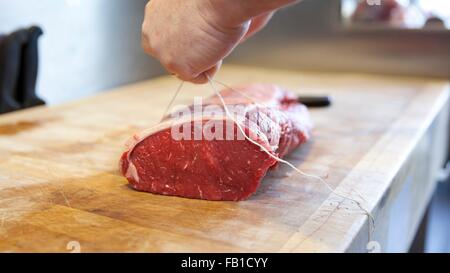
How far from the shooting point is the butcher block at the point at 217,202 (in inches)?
33.0

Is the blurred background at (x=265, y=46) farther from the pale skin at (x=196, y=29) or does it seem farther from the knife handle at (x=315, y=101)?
the pale skin at (x=196, y=29)

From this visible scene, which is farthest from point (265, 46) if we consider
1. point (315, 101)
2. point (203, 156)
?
point (203, 156)

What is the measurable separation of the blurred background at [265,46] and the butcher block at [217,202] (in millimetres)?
280

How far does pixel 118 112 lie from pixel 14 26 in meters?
0.51

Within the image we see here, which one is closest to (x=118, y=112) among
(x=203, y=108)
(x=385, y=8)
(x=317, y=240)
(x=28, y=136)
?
(x=28, y=136)

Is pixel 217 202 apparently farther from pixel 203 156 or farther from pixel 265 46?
pixel 265 46

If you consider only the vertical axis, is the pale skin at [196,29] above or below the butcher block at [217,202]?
above

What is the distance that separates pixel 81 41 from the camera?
2156 millimetres

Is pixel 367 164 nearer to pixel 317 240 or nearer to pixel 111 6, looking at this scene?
pixel 317 240

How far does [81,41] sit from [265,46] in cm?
112

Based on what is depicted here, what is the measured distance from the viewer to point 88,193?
104cm

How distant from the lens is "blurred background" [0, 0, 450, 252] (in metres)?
2.03

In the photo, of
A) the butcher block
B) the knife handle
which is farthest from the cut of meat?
the knife handle

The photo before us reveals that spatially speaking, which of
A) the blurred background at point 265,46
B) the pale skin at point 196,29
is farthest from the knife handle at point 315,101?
the pale skin at point 196,29
